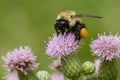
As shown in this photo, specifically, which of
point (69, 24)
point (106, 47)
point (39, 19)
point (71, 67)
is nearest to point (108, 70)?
point (106, 47)

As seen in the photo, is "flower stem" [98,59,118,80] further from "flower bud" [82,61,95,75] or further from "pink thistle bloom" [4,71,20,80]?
"pink thistle bloom" [4,71,20,80]

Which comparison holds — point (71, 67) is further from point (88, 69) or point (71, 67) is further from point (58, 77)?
point (58, 77)

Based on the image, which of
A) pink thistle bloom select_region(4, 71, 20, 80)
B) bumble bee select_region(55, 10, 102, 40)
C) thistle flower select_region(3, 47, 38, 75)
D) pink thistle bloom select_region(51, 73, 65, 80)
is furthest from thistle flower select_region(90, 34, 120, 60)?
pink thistle bloom select_region(4, 71, 20, 80)

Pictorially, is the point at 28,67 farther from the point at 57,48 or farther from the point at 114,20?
the point at 114,20

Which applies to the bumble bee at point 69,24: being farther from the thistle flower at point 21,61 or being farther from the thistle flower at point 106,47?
the thistle flower at point 21,61

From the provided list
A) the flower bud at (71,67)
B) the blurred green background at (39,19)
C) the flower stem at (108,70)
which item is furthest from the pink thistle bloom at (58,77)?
the blurred green background at (39,19)

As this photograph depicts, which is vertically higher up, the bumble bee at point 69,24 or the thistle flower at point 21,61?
the bumble bee at point 69,24
